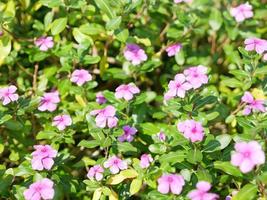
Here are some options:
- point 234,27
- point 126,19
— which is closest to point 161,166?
point 126,19

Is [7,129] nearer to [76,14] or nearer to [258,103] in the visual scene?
[76,14]

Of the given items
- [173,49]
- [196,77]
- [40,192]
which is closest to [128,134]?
[196,77]

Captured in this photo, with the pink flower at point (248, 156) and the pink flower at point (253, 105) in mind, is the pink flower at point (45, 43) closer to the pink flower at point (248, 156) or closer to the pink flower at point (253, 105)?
the pink flower at point (253, 105)

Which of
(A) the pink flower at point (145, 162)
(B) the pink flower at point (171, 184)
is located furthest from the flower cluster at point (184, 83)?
(B) the pink flower at point (171, 184)

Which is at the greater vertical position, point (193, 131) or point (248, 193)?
point (193, 131)

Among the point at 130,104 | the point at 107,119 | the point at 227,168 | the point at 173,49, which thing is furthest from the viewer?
the point at 173,49

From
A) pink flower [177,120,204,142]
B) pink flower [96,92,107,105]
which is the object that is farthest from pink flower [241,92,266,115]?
pink flower [96,92,107,105]

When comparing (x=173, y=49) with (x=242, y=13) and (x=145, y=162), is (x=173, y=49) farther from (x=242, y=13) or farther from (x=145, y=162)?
(x=145, y=162)
